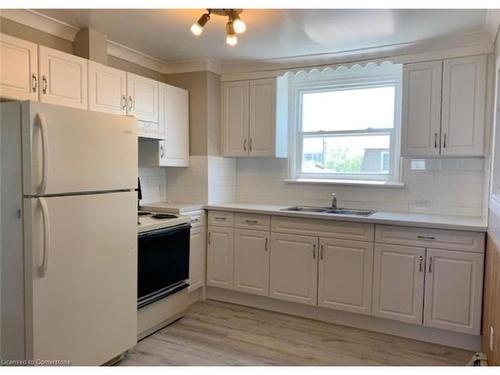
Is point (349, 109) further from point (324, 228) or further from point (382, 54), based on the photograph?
point (324, 228)

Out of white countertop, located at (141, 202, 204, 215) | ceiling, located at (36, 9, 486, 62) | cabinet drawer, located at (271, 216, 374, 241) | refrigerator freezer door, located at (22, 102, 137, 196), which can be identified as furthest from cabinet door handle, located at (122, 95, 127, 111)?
cabinet drawer, located at (271, 216, 374, 241)

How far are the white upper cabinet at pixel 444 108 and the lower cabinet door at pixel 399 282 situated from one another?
0.85 meters

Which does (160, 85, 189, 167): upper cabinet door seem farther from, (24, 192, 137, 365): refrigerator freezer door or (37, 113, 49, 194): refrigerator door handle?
(37, 113, 49, 194): refrigerator door handle

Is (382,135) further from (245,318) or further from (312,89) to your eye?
(245,318)

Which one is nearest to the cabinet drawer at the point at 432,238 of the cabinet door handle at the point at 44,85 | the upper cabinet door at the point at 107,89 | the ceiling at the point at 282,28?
the ceiling at the point at 282,28

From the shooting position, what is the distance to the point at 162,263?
3127 millimetres

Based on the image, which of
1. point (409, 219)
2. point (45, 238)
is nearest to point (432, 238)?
point (409, 219)

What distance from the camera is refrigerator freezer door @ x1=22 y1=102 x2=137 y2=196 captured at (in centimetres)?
200

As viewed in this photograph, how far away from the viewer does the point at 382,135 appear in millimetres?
3732

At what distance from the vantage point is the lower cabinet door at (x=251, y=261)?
360cm

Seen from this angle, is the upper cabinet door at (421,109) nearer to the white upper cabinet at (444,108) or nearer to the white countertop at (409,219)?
the white upper cabinet at (444,108)

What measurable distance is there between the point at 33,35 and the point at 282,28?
1795mm

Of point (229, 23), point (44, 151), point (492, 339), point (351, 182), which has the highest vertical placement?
point (229, 23)
